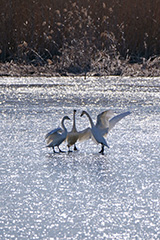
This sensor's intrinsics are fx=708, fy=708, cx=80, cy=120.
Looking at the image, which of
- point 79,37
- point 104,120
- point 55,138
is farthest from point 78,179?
point 79,37

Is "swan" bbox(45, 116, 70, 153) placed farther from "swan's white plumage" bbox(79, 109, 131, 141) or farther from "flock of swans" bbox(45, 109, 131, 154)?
"swan's white plumage" bbox(79, 109, 131, 141)

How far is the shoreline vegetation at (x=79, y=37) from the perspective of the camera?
1593cm

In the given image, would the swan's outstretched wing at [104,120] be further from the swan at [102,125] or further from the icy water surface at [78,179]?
the icy water surface at [78,179]

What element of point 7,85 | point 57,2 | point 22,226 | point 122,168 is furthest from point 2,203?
point 57,2

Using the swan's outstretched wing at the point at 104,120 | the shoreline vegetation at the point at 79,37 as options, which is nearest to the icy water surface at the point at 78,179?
the swan's outstretched wing at the point at 104,120

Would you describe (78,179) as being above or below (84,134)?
below

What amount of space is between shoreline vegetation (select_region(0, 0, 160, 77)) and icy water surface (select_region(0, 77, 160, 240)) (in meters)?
5.67

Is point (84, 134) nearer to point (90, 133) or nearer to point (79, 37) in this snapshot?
point (90, 133)

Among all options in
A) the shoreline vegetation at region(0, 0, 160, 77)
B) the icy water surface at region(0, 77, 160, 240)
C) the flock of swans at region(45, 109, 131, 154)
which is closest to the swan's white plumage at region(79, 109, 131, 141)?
the flock of swans at region(45, 109, 131, 154)

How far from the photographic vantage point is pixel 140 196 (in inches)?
192

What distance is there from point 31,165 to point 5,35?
36.8 feet

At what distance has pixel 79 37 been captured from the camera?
16656 mm

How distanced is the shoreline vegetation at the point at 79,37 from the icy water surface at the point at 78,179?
18.6 ft

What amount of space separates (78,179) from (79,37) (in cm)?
1144
